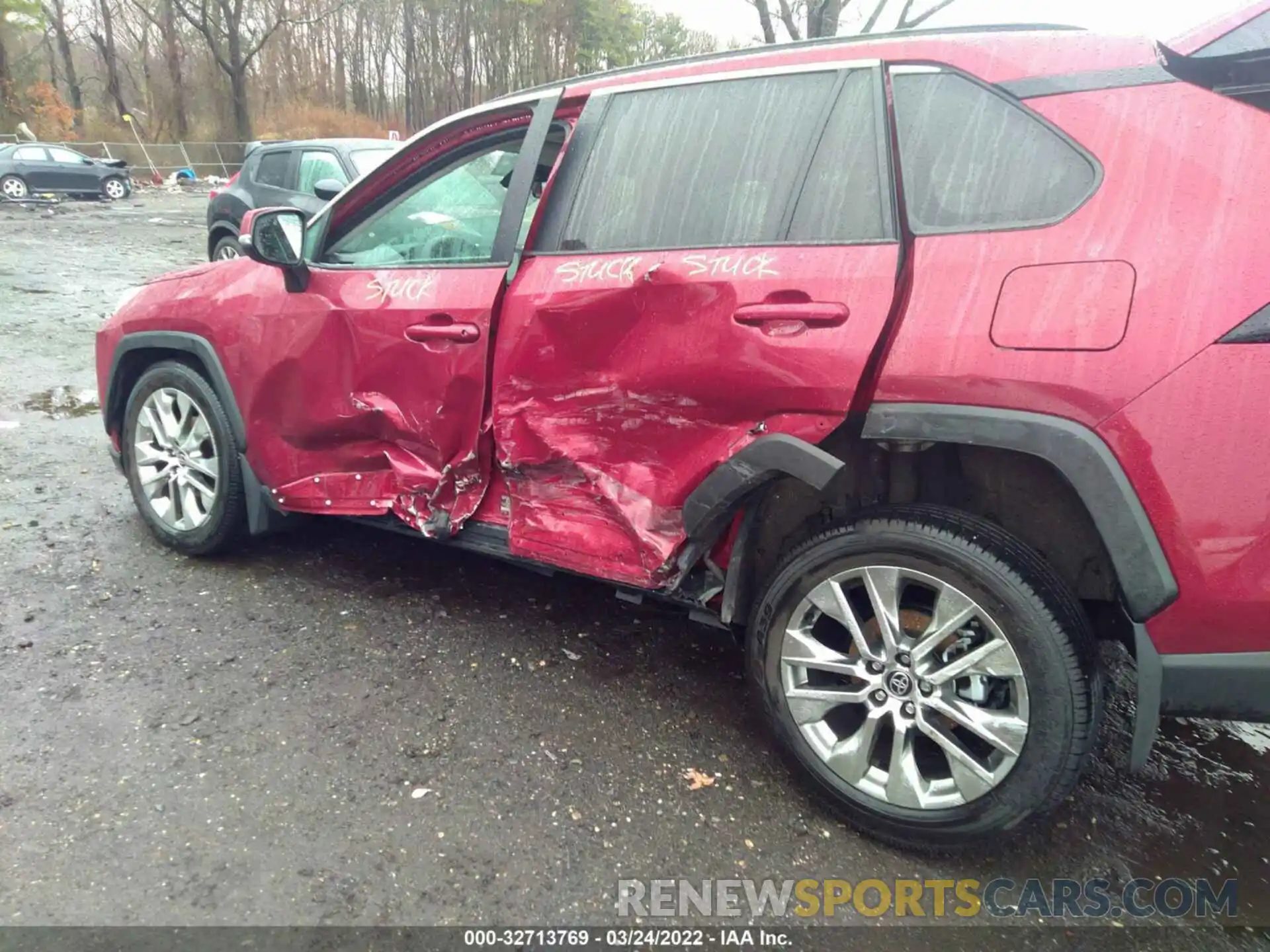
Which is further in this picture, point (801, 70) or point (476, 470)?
point (476, 470)

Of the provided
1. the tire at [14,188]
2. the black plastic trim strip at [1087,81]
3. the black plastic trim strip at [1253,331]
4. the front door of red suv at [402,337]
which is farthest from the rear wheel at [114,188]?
the black plastic trim strip at [1253,331]

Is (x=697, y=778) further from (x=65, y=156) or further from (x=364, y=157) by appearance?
(x=65, y=156)

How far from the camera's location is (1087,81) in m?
1.94

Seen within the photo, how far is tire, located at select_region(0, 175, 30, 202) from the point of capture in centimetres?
1984

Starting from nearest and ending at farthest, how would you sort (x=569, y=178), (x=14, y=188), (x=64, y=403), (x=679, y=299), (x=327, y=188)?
(x=679, y=299)
(x=569, y=178)
(x=64, y=403)
(x=327, y=188)
(x=14, y=188)

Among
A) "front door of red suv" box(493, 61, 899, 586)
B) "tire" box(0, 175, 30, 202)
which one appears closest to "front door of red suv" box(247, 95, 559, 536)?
"front door of red suv" box(493, 61, 899, 586)

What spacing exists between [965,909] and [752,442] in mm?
1266

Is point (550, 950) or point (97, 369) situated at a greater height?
point (97, 369)

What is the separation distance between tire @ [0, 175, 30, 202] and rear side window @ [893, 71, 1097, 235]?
2415cm

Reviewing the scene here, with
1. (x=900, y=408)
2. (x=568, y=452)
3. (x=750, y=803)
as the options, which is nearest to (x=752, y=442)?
(x=900, y=408)

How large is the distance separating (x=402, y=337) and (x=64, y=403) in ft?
14.3

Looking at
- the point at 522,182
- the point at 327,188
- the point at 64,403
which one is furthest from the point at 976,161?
the point at 327,188

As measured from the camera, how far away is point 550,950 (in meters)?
1.93

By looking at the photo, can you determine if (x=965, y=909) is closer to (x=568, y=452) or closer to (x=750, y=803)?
(x=750, y=803)
